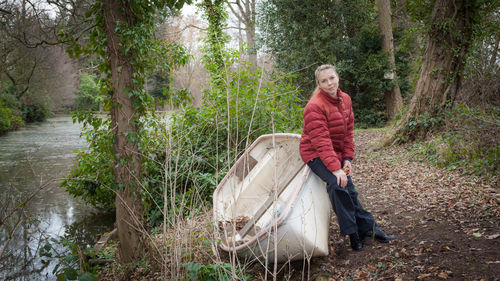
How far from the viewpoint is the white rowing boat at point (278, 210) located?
8.71ft

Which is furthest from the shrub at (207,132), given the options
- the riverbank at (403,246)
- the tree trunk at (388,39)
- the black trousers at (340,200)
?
the tree trunk at (388,39)

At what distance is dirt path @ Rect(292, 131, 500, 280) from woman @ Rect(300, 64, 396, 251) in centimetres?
26

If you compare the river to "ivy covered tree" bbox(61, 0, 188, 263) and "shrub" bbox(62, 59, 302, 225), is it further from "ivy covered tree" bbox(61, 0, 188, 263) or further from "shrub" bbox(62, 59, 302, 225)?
"ivy covered tree" bbox(61, 0, 188, 263)

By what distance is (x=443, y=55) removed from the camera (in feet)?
21.4

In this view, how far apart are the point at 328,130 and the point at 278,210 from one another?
2.95 feet

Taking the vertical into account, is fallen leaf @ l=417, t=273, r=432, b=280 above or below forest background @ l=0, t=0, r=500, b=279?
below

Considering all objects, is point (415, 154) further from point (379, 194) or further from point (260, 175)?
point (260, 175)

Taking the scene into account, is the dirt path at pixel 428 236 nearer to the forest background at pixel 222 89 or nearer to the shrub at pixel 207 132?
the forest background at pixel 222 89

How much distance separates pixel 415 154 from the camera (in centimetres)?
611

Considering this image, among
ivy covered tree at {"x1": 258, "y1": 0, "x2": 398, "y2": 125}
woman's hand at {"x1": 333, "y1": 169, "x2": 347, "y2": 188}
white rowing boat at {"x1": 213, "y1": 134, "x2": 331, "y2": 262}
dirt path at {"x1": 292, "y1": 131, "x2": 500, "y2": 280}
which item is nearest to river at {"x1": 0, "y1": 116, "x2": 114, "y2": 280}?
white rowing boat at {"x1": 213, "y1": 134, "x2": 331, "y2": 262}

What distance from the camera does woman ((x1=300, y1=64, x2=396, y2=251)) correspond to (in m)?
2.77

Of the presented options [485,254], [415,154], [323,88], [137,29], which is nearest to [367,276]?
[485,254]

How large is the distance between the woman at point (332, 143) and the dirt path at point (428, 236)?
0.26m

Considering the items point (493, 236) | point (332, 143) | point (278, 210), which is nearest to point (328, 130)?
point (332, 143)
